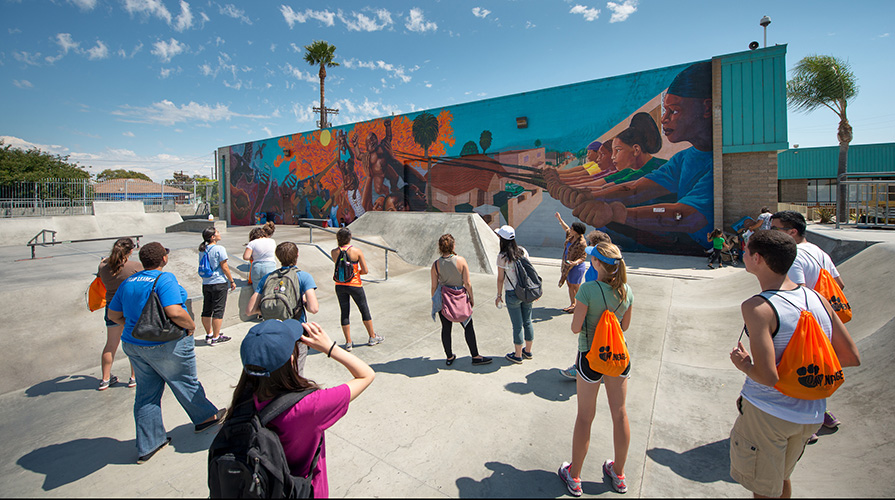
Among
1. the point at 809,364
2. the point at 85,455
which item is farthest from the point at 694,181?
the point at 85,455

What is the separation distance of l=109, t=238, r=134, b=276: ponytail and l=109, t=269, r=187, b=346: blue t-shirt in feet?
2.72

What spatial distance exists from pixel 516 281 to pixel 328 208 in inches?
850

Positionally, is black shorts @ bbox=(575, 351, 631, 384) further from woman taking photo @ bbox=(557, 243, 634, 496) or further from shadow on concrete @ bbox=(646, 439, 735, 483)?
shadow on concrete @ bbox=(646, 439, 735, 483)

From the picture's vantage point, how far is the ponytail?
3793 millimetres

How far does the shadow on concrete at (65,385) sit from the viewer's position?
164 inches

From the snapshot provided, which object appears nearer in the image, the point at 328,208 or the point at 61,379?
the point at 61,379

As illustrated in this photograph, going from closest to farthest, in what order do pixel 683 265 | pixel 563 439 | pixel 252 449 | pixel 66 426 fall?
1. pixel 252 449
2. pixel 563 439
3. pixel 66 426
4. pixel 683 265

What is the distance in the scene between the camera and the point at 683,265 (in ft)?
38.9

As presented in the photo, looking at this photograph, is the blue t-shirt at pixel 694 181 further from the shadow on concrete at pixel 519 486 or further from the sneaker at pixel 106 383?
the sneaker at pixel 106 383

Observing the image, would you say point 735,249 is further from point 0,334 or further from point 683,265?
point 0,334

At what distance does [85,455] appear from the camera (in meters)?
3.06

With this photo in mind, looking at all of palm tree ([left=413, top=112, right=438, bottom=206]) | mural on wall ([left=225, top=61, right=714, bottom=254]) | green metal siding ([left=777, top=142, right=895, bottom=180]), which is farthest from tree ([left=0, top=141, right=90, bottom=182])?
green metal siding ([left=777, top=142, right=895, bottom=180])

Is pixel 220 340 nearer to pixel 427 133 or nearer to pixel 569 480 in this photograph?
pixel 569 480

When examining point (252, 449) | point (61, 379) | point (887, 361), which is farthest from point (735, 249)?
point (61, 379)
